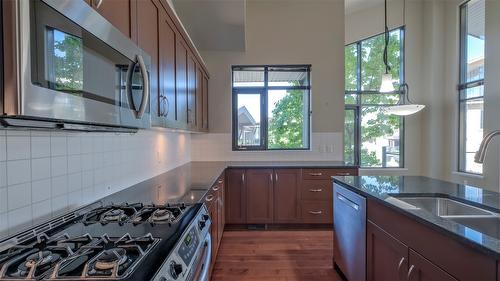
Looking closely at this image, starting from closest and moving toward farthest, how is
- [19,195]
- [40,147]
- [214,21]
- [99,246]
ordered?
[99,246] < [19,195] < [40,147] < [214,21]

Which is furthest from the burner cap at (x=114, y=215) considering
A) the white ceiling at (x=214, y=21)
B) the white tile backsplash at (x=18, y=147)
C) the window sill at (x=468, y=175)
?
the window sill at (x=468, y=175)

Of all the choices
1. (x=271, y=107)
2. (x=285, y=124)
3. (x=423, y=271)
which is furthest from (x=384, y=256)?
(x=271, y=107)

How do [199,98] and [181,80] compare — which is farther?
[199,98]

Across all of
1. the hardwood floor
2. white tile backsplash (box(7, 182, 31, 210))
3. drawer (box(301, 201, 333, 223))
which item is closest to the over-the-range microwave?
white tile backsplash (box(7, 182, 31, 210))

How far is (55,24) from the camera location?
0.76m

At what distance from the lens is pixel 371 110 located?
5988 mm

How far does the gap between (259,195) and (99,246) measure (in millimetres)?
3078

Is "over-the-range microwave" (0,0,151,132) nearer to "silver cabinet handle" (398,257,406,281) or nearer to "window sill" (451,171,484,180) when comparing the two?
"silver cabinet handle" (398,257,406,281)

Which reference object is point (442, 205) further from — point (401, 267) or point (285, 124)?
point (285, 124)

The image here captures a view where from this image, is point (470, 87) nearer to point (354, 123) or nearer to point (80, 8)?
point (354, 123)

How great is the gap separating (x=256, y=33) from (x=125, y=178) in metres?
3.26

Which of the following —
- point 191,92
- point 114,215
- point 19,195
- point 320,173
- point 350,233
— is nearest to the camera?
point 19,195

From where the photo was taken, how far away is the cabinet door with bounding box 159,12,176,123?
6.35 ft

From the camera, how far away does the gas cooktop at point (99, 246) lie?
797mm
